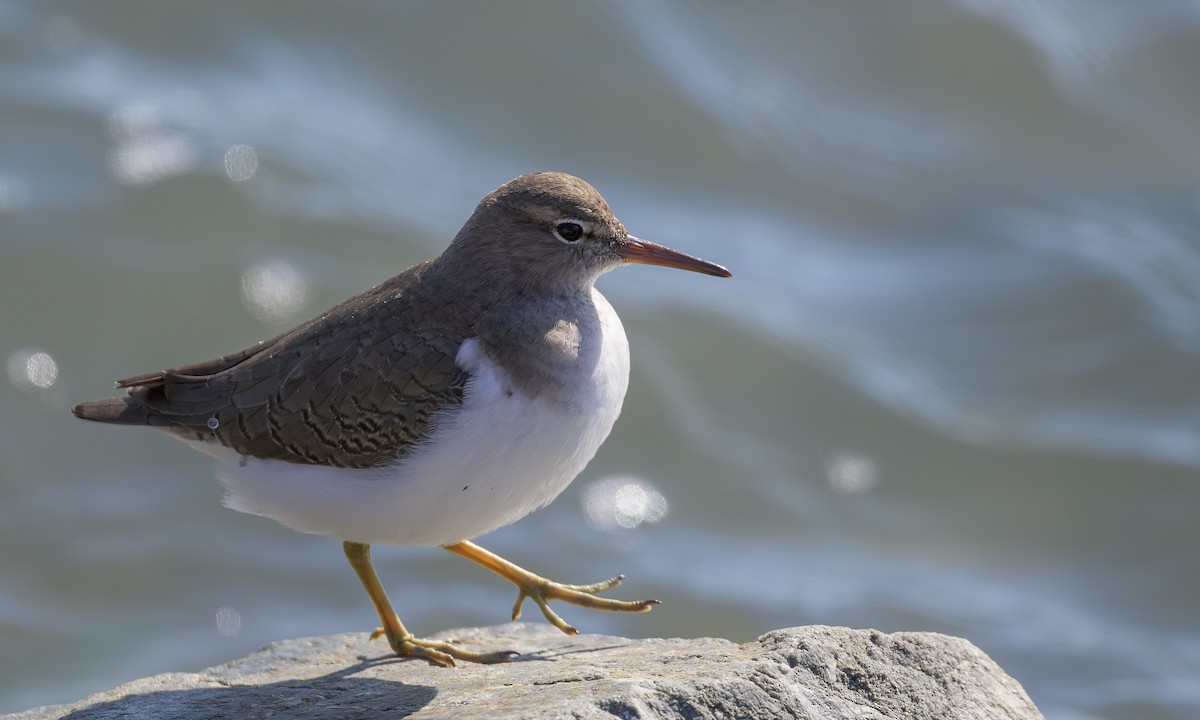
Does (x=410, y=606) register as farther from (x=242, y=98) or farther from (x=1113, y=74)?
(x=1113, y=74)

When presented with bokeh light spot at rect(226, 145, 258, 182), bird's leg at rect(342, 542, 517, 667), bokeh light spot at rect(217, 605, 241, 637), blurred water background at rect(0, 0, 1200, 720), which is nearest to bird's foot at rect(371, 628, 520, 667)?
bird's leg at rect(342, 542, 517, 667)

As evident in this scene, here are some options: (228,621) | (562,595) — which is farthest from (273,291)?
(562,595)

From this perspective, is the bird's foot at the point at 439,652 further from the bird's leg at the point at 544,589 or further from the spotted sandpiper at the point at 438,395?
the bird's leg at the point at 544,589

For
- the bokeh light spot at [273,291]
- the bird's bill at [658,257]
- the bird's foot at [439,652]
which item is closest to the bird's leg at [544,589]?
the bird's foot at [439,652]

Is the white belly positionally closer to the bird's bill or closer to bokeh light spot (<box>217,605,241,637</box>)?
the bird's bill

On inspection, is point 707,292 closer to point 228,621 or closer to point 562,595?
point 228,621
